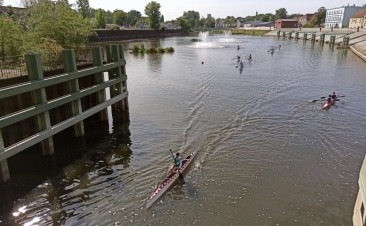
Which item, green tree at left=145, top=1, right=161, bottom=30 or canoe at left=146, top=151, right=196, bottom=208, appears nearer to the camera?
canoe at left=146, top=151, right=196, bottom=208

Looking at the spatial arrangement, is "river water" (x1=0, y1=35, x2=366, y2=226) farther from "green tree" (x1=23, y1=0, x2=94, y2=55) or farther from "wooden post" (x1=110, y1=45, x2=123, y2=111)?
"green tree" (x1=23, y1=0, x2=94, y2=55)

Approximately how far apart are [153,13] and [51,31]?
154 metres

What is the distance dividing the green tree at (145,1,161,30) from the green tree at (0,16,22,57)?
155074 mm

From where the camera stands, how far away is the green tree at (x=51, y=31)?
25995 mm

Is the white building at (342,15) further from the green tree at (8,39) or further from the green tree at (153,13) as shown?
the green tree at (8,39)

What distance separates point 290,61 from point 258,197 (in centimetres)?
5490

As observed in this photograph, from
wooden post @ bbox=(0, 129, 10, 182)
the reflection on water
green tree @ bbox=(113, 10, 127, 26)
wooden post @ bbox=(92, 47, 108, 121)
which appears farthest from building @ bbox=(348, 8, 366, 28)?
wooden post @ bbox=(0, 129, 10, 182)

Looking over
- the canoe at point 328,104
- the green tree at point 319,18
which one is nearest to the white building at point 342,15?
the green tree at point 319,18

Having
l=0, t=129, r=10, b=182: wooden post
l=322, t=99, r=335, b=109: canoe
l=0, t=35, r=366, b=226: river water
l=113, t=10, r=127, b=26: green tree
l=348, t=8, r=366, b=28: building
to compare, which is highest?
l=113, t=10, r=127, b=26: green tree

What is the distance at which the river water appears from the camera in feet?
48.1

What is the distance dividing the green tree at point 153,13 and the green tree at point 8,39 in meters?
155

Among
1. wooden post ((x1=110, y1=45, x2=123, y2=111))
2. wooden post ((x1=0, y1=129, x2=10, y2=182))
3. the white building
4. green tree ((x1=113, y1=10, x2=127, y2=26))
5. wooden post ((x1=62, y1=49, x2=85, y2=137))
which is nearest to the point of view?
wooden post ((x1=0, y1=129, x2=10, y2=182))

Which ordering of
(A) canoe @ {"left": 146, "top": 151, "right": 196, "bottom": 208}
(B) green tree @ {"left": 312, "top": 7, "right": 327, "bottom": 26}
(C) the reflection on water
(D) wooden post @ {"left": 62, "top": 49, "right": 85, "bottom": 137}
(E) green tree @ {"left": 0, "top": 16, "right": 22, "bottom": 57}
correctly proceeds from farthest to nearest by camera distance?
(B) green tree @ {"left": 312, "top": 7, "right": 327, "bottom": 26} < (E) green tree @ {"left": 0, "top": 16, "right": 22, "bottom": 57} < (D) wooden post @ {"left": 62, "top": 49, "right": 85, "bottom": 137} < (A) canoe @ {"left": 146, "top": 151, "right": 196, "bottom": 208} < (C) the reflection on water

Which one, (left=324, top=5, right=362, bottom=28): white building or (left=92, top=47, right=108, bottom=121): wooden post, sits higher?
(left=324, top=5, right=362, bottom=28): white building
